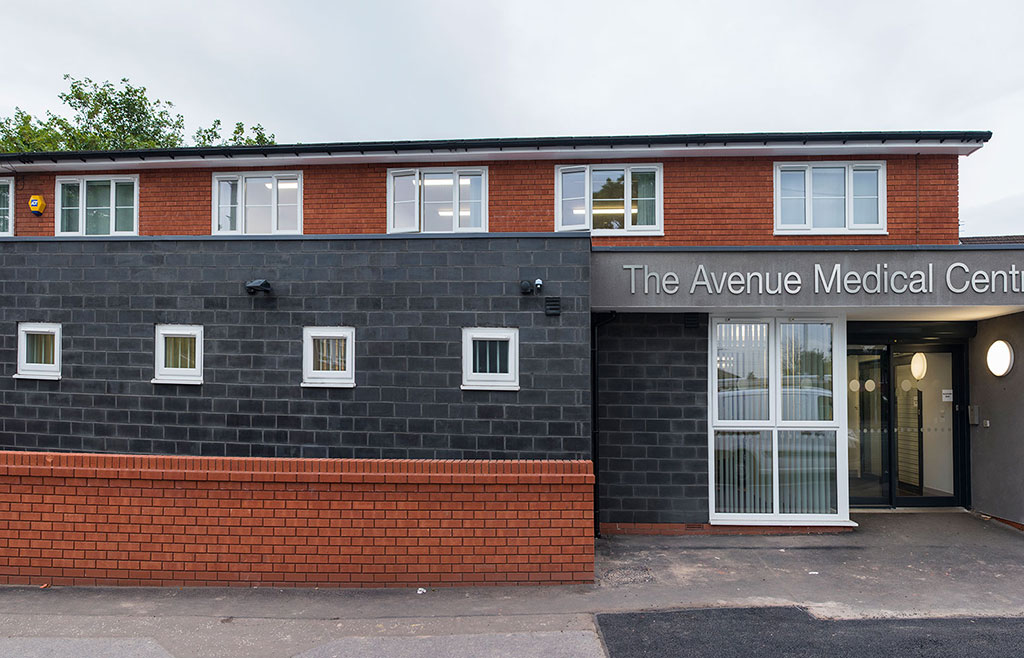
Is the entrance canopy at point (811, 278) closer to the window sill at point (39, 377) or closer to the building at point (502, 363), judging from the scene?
the building at point (502, 363)

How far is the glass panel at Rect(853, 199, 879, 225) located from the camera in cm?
871

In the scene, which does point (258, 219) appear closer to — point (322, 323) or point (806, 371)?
point (322, 323)

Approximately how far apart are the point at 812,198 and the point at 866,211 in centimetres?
79

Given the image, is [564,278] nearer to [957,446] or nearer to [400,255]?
[400,255]

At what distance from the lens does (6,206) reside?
405 inches

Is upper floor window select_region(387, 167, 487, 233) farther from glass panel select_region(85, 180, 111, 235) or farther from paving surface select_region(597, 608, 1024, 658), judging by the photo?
paving surface select_region(597, 608, 1024, 658)

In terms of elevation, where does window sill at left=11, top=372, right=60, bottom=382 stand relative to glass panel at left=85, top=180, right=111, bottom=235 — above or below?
below

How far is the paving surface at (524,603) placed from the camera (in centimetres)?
467

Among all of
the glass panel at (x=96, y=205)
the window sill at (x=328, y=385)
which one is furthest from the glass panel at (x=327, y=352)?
the glass panel at (x=96, y=205)

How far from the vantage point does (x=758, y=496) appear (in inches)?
308

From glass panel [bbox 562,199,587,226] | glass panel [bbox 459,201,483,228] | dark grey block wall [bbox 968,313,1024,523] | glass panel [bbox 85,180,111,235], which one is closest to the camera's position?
dark grey block wall [bbox 968,313,1024,523]

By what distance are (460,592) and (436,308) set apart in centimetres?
277

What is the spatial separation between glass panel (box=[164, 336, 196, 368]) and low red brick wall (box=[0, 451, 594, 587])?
1.13m

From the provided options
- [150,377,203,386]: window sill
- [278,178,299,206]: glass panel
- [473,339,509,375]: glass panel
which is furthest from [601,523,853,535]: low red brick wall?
[278,178,299,206]: glass panel
